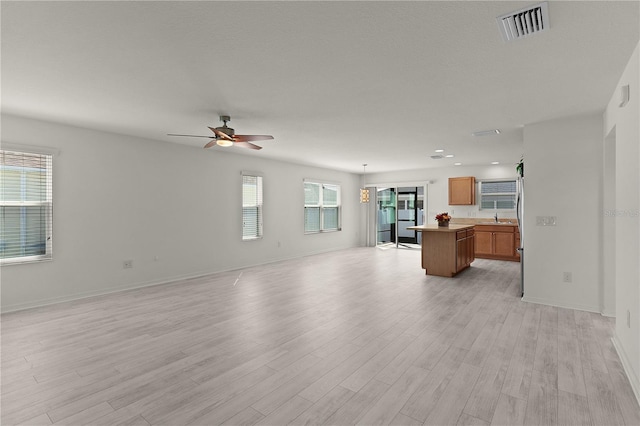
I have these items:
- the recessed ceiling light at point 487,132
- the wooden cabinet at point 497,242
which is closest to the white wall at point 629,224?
the recessed ceiling light at point 487,132

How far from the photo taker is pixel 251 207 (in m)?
7.23

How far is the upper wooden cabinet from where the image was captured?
8547 mm

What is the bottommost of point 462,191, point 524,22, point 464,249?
point 464,249

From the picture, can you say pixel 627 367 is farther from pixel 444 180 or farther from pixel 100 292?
pixel 444 180

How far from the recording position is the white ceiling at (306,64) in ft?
6.48

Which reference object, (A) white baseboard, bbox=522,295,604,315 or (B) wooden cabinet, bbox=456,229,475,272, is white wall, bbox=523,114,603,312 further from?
→ (B) wooden cabinet, bbox=456,229,475,272

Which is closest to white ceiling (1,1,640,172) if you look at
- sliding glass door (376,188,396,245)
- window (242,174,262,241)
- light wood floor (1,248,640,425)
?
light wood floor (1,248,640,425)

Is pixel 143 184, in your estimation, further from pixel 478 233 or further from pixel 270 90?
pixel 478 233

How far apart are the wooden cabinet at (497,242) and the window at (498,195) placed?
36.3 inches

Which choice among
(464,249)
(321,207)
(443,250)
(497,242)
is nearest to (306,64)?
(443,250)

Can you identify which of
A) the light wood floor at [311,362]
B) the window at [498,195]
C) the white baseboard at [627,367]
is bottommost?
the light wood floor at [311,362]

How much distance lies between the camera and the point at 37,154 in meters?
4.29

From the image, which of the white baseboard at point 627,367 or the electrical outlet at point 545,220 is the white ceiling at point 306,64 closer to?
the electrical outlet at point 545,220

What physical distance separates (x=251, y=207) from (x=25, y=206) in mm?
3790
